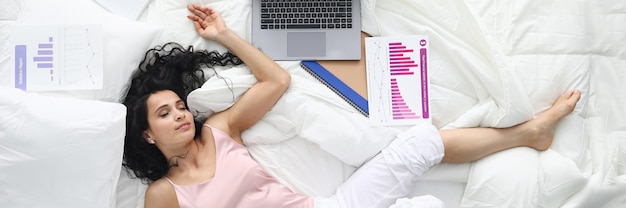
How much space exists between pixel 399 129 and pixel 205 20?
66 centimetres

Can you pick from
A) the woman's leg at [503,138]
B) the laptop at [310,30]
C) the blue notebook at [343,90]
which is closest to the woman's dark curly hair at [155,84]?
the laptop at [310,30]

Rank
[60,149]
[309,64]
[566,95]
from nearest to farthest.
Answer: [60,149], [566,95], [309,64]

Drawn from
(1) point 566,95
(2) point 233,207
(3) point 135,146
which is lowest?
(2) point 233,207

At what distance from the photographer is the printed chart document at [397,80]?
1.61 metres

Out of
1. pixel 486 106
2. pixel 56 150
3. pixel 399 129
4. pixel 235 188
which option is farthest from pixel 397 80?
pixel 56 150

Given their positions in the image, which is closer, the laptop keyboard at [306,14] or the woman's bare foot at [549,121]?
the woman's bare foot at [549,121]

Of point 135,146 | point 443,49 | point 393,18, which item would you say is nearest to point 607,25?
point 443,49

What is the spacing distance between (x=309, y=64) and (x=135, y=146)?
552 millimetres

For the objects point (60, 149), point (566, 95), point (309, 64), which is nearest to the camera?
point (60, 149)

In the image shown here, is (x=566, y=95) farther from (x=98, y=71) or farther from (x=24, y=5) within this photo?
(x=24, y=5)

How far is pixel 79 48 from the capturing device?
5.13ft

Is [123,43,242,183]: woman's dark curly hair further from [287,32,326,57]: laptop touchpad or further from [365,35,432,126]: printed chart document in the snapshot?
[365,35,432,126]: printed chart document

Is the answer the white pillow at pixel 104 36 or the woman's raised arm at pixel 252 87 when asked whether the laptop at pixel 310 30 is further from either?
the white pillow at pixel 104 36

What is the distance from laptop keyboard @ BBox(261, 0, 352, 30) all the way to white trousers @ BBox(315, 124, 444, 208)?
0.39m
